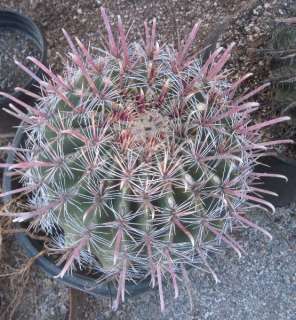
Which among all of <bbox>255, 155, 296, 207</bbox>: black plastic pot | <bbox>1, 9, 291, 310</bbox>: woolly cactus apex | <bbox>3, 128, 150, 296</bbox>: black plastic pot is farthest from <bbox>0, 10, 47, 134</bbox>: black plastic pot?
<bbox>255, 155, 296, 207</bbox>: black plastic pot

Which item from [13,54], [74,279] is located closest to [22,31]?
[13,54]

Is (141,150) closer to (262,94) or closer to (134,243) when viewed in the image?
(134,243)

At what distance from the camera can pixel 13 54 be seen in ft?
5.26

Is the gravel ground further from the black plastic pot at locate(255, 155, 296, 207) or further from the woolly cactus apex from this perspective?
the woolly cactus apex

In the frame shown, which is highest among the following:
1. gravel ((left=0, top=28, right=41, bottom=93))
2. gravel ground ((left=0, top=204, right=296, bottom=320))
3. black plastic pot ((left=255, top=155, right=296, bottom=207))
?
gravel ((left=0, top=28, right=41, bottom=93))

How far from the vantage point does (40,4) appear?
1.72m

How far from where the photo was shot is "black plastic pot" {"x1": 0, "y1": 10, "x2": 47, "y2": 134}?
146 centimetres

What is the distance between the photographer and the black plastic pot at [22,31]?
146 centimetres

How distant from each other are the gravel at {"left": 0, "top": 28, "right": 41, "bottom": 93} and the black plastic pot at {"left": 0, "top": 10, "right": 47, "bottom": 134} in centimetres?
2

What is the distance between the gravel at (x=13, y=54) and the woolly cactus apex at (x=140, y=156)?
2.15 ft

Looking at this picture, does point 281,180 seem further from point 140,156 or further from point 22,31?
point 22,31

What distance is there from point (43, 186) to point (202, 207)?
300 mm

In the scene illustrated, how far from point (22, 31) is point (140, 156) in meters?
1.01

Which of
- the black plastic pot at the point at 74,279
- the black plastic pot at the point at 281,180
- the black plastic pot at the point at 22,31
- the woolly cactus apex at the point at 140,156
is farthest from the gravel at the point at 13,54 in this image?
the black plastic pot at the point at 281,180
